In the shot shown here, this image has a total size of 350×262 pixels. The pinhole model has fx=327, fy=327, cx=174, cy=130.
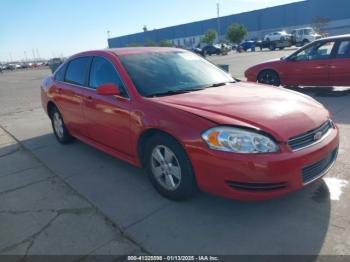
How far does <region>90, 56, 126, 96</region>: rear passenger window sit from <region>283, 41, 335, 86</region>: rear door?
6.25m

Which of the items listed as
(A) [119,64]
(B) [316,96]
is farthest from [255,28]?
(A) [119,64]

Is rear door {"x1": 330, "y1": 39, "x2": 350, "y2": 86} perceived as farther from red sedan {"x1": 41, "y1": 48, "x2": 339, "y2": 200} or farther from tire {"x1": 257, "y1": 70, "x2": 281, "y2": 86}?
red sedan {"x1": 41, "y1": 48, "x2": 339, "y2": 200}

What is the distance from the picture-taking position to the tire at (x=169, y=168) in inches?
123

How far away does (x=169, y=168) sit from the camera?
3348mm

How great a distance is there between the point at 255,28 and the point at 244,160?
82735 millimetres

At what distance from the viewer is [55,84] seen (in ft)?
18.4

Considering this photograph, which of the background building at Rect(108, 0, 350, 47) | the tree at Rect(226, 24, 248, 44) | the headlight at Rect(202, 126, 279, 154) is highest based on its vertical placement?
the background building at Rect(108, 0, 350, 47)

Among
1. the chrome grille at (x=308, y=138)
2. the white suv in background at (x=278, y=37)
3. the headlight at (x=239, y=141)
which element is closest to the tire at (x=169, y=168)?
the headlight at (x=239, y=141)

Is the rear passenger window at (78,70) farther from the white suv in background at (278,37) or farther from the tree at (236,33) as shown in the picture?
the tree at (236,33)

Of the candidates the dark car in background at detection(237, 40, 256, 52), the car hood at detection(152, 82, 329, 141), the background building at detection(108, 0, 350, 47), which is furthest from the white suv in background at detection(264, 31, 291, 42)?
the car hood at detection(152, 82, 329, 141)

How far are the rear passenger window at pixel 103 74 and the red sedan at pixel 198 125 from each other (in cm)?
1

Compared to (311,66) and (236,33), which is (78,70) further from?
(236,33)

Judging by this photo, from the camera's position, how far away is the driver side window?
8344mm

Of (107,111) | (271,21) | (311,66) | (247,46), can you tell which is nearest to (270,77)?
(311,66)
